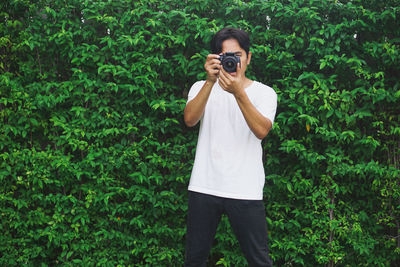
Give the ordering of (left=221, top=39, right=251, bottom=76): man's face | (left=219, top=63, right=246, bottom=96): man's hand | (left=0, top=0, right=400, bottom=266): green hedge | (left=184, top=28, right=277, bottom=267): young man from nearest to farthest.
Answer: (left=219, top=63, right=246, bottom=96): man's hand, (left=184, top=28, right=277, bottom=267): young man, (left=221, top=39, right=251, bottom=76): man's face, (left=0, top=0, right=400, bottom=266): green hedge

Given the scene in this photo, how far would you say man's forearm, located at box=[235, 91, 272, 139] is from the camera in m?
2.01

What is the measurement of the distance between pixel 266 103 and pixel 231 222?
0.82 metres

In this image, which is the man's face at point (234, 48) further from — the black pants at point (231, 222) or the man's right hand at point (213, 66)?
the black pants at point (231, 222)

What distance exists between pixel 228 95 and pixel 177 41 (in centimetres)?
98

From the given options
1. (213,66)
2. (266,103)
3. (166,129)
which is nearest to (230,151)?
(266,103)

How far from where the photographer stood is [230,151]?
7.16ft

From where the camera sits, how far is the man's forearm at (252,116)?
2012 millimetres

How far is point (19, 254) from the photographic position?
3.24 meters

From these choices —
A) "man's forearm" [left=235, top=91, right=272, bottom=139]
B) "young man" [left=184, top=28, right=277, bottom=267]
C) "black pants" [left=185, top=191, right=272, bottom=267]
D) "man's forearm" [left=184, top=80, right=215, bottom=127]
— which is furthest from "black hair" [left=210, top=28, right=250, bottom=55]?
"black pants" [left=185, top=191, right=272, bottom=267]

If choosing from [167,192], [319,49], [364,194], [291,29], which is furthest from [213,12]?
[364,194]

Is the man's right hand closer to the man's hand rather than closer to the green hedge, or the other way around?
the man's hand

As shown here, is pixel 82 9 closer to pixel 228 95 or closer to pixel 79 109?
pixel 79 109

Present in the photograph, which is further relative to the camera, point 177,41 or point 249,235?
point 177,41

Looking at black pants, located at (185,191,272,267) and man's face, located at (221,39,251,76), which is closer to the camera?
black pants, located at (185,191,272,267)
